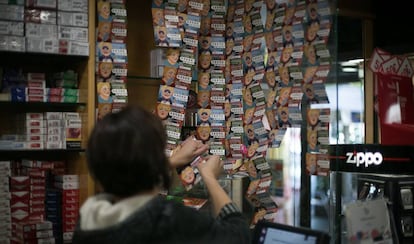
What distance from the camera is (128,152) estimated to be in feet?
4.96

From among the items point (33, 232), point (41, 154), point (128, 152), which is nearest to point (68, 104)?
point (41, 154)

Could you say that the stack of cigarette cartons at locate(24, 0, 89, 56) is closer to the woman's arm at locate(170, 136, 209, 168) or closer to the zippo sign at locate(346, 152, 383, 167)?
the woman's arm at locate(170, 136, 209, 168)

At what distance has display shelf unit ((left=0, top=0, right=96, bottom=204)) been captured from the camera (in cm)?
291

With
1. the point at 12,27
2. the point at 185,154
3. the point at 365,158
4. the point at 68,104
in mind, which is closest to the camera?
the point at 185,154

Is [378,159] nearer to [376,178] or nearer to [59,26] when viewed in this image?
[376,178]

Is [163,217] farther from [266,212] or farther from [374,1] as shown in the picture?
[374,1]

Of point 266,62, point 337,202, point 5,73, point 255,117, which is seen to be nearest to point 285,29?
point 266,62

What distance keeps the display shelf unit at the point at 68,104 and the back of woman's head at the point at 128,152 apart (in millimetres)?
1336

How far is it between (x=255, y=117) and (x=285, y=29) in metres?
0.50

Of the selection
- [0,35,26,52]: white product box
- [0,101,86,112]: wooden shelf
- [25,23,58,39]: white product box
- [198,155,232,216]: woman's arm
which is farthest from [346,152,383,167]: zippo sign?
[0,35,26,52]: white product box

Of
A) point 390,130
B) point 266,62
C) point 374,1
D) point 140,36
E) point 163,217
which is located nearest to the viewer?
point 163,217

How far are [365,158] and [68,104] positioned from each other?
163 cm

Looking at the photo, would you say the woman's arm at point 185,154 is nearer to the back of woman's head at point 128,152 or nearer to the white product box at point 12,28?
the back of woman's head at point 128,152

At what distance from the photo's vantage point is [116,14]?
284 centimetres
